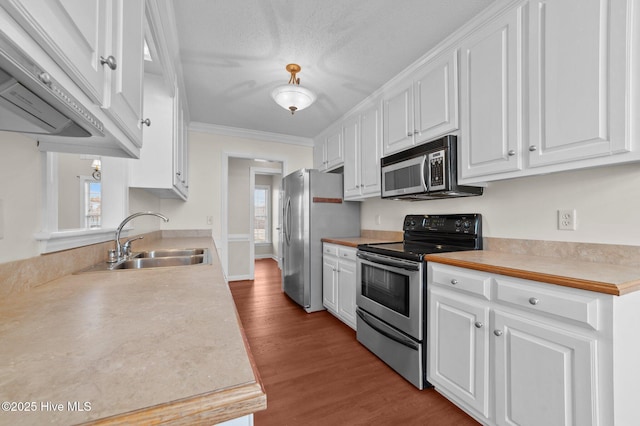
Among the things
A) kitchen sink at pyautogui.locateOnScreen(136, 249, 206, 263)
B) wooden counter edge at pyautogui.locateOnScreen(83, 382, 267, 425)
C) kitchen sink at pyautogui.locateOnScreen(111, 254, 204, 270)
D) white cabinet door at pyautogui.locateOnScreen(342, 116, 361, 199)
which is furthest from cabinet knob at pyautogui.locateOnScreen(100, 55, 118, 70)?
white cabinet door at pyautogui.locateOnScreen(342, 116, 361, 199)

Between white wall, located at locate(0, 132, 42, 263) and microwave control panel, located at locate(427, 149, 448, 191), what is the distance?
7.04 ft

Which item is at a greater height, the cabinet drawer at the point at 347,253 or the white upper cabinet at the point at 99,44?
the white upper cabinet at the point at 99,44

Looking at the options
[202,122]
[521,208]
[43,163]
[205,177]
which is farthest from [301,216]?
[43,163]

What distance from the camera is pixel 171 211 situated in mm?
3689

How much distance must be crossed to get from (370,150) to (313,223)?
108cm

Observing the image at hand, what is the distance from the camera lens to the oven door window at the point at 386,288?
190cm

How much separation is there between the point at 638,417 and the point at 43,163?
2520 mm

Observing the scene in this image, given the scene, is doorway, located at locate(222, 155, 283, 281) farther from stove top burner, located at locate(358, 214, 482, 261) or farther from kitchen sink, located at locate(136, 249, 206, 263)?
stove top burner, located at locate(358, 214, 482, 261)

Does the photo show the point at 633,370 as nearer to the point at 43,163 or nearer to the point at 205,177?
the point at 43,163

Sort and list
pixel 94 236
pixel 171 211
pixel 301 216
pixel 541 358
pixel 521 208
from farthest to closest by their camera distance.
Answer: pixel 171 211 → pixel 301 216 → pixel 521 208 → pixel 94 236 → pixel 541 358

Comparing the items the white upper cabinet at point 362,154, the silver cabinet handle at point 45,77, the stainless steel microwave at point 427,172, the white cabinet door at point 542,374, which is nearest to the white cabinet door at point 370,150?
the white upper cabinet at point 362,154

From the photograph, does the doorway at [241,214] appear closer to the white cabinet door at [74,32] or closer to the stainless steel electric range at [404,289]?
the stainless steel electric range at [404,289]

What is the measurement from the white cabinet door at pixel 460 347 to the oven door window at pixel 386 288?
201 millimetres

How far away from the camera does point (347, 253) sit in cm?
278
